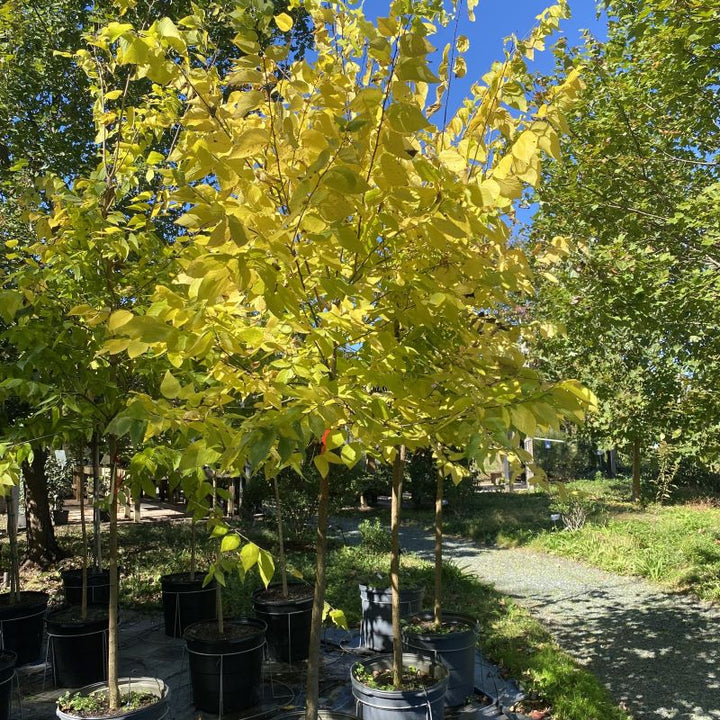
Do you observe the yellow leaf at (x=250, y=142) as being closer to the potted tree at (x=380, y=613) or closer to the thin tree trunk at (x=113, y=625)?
the thin tree trunk at (x=113, y=625)

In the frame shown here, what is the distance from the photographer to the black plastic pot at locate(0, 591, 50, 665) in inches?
180

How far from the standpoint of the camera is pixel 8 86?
20.5ft

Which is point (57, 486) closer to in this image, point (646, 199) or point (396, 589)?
point (396, 589)

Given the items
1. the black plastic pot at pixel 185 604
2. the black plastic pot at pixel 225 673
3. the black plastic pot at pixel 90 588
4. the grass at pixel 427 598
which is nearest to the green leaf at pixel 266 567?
the black plastic pot at pixel 225 673

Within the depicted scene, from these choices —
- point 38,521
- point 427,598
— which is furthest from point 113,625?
point 38,521

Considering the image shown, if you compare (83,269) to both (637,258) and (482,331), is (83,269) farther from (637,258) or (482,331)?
(637,258)

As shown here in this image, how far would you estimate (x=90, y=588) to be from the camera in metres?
5.55

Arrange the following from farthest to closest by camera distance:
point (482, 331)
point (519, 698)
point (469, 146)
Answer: point (519, 698) < point (482, 331) < point (469, 146)

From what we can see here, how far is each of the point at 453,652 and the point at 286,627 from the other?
148 centimetres

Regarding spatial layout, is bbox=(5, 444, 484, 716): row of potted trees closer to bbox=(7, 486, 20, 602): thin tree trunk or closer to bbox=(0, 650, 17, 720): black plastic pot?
bbox=(7, 486, 20, 602): thin tree trunk

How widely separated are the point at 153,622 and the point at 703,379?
19.1 feet

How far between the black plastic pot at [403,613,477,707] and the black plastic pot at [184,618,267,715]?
1003mm

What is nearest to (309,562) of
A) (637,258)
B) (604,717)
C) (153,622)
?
(153,622)

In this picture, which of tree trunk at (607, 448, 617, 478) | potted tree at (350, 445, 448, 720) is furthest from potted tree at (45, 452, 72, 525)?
tree trunk at (607, 448, 617, 478)
